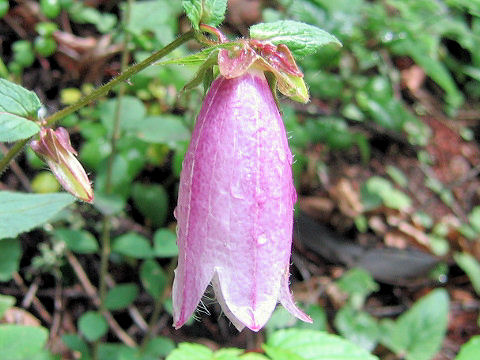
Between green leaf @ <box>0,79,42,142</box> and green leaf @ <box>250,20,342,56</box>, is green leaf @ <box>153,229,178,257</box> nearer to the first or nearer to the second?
green leaf @ <box>0,79,42,142</box>

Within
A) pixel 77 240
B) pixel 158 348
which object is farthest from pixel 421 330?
pixel 77 240

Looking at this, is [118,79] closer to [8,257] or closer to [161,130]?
[161,130]

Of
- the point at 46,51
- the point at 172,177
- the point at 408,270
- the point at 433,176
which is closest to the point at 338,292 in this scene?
the point at 408,270

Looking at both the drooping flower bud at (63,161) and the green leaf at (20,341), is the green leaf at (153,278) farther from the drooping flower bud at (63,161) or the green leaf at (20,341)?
the drooping flower bud at (63,161)

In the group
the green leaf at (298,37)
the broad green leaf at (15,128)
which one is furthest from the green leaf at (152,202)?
the green leaf at (298,37)

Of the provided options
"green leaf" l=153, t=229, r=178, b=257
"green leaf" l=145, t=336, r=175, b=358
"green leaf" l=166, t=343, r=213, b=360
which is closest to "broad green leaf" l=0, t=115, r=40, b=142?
"green leaf" l=166, t=343, r=213, b=360

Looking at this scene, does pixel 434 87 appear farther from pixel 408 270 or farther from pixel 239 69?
pixel 239 69
